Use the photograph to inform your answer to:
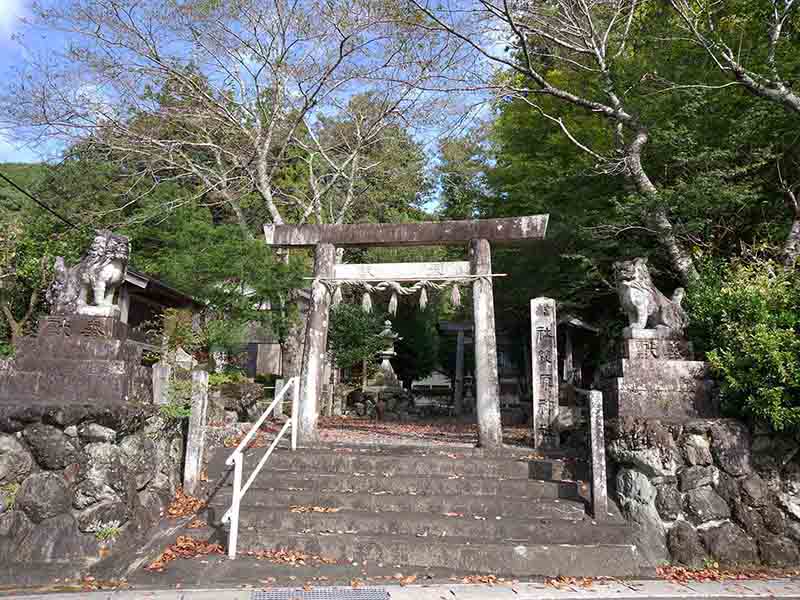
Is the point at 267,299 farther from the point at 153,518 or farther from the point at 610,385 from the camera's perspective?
the point at 610,385

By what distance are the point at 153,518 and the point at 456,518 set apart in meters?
3.61

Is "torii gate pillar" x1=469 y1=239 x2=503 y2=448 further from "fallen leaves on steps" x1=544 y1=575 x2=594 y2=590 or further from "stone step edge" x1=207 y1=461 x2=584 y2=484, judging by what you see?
"fallen leaves on steps" x1=544 y1=575 x2=594 y2=590

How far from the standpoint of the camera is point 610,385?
24.8 ft

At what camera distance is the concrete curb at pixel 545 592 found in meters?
4.96

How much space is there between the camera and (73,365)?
6906mm

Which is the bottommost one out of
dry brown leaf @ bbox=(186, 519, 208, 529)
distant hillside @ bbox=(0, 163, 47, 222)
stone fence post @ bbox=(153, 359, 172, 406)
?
dry brown leaf @ bbox=(186, 519, 208, 529)

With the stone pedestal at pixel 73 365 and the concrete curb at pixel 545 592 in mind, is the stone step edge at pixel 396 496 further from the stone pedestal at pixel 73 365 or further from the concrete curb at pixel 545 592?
the stone pedestal at pixel 73 365

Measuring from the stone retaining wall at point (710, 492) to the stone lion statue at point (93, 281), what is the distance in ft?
22.1

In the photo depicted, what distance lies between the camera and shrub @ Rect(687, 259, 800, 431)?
631 cm

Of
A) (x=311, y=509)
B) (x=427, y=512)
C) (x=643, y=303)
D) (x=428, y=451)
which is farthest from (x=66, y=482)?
(x=643, y=303)

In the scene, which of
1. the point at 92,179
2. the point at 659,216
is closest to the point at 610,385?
the point at 659,216

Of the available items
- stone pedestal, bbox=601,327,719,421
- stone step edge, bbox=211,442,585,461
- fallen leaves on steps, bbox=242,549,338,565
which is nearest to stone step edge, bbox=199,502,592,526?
fallen leaves on steps, bbox=242,549,338,565

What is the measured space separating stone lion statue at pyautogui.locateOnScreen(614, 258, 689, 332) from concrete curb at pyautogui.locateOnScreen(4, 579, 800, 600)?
3200mm

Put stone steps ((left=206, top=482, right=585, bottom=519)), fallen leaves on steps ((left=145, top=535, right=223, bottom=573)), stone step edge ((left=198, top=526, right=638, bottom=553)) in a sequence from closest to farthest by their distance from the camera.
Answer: fallen leaves on steps ((left=145, top=535, right=223, bottom=573)) → stone step edge ((left=198, top=526, right=638, bottom=553)) → stone steps ((left=206, top=482, right=585, bottom=519))
